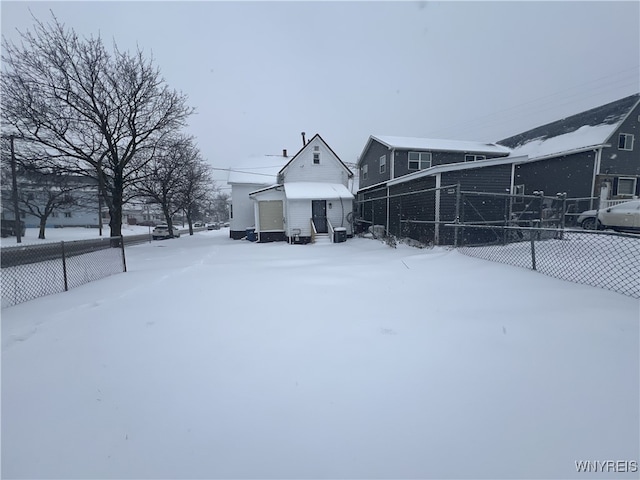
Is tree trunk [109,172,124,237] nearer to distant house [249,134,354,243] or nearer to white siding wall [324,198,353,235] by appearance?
distant house [249,134,354,243]

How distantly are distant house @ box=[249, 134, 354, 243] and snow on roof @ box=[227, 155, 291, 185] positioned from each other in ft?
13.3

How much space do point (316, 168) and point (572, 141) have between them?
1719 centimetres

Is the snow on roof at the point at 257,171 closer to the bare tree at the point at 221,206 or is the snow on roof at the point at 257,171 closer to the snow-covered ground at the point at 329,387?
the snow-covered ground at the point at 329,387

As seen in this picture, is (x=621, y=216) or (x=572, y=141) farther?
(x=572, y=141)

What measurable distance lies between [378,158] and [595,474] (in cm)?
1983

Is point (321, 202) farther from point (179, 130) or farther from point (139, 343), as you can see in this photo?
point (139, 343)

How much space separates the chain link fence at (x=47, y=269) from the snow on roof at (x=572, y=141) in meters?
24.4

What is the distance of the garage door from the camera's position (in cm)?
1689

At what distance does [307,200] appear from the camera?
15.6 m

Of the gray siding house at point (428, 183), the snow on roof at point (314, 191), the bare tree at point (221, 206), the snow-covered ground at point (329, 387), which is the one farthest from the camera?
the bare tree at point (221, 206)

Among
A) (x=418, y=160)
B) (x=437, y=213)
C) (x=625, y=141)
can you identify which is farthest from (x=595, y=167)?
(x=437, y=213)

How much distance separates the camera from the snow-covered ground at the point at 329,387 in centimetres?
169

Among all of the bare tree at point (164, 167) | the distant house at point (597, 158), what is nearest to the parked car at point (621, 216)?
the distant house at point (597, 158)

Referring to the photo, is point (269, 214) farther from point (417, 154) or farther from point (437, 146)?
point (437, 146)
